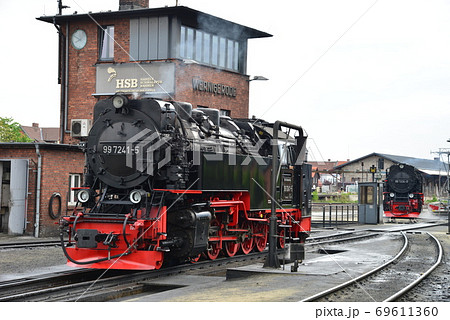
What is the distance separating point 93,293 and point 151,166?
287 cm

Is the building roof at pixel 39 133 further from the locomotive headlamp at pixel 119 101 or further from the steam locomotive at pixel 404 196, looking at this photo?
the locomotive headlamp at pixel 119 101

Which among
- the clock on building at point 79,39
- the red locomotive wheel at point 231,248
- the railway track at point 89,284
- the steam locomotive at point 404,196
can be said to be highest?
the clock on building at point 79,39

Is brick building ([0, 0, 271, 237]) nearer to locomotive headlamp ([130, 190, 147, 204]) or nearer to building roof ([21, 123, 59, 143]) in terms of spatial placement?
locomotive headlamp ([130, 190, 147, 204])

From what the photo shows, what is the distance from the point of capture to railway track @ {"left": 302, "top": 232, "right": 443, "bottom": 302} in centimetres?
850

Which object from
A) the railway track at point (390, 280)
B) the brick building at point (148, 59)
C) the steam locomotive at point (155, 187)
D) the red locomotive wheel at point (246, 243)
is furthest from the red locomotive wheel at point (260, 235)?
the brick building at point (148, 59)

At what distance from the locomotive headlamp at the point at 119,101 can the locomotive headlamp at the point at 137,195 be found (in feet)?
5.77

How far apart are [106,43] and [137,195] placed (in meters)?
17.2

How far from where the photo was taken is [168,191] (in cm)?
1127

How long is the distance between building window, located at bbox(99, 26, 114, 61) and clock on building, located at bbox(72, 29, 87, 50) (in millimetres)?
765

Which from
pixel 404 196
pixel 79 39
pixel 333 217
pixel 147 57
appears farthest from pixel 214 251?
pixel 333 217

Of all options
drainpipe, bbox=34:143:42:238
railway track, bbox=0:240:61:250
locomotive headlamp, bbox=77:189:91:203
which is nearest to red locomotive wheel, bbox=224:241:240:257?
locomotive headlamp, bbox=77:189:91:203

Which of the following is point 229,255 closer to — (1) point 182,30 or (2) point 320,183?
(1) point 182,30

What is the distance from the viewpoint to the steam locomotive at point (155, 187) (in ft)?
36.2

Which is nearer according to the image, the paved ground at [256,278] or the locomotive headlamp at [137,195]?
the paved ground at [256,278]
